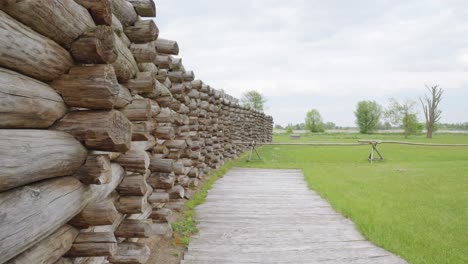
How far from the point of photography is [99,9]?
222cm

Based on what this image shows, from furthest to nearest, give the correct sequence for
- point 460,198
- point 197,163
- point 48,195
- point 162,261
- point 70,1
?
point 197,163
point 460,198
point 162,261
point 70,1
point 48,195

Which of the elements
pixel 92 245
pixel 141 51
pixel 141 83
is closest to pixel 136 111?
pixel 141 83

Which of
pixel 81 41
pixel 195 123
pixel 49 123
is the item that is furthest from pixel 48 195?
pixel 195 123

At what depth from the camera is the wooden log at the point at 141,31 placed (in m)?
3.43

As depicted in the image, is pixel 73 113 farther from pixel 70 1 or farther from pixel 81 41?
pixel 70 1

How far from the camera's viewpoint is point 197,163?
28.0 feet

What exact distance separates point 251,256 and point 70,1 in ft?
11.5

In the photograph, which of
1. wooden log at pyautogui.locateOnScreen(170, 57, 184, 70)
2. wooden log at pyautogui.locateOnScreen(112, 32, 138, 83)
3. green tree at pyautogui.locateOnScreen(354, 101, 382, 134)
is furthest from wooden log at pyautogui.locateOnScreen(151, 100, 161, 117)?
green tree at pyautogui.locateOnScreen(354, 101, 382, 134)

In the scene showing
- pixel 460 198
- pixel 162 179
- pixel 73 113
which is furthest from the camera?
pixel 460 198

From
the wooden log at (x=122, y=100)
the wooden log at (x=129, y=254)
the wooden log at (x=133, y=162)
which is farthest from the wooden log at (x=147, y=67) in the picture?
the wooden log at (x=129, y=254)

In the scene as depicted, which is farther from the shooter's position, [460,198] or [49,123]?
[460,198]

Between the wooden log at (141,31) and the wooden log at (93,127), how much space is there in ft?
5.03

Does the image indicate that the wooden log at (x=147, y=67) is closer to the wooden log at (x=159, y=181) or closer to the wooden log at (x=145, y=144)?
the wooden log at (x=145, y=144)

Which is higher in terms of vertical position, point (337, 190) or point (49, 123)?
point (49, 123)
